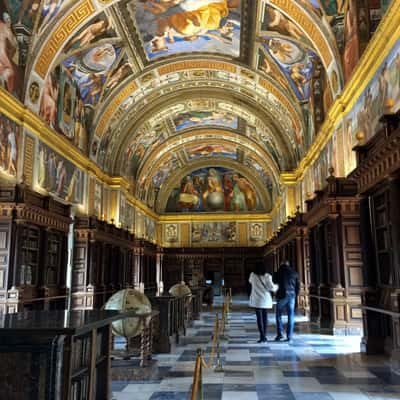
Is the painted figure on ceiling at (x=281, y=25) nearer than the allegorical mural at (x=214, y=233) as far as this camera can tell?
Yes

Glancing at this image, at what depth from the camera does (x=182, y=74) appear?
22.3 metres

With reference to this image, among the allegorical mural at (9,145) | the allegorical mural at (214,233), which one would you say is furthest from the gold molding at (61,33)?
the allegorical mural at (214,233)

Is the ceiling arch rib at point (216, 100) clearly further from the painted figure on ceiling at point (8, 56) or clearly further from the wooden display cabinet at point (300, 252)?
the painted figure on ceiling at point (8, 56)

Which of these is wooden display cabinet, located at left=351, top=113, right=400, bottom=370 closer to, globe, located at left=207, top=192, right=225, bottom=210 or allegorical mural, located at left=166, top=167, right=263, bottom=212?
allegorical mural, located at left=166, top=167, right=263, bottom=212

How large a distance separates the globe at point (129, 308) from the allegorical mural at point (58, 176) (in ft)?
29.4

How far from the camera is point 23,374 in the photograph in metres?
3.29

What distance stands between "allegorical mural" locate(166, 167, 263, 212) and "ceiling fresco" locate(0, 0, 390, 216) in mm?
7317

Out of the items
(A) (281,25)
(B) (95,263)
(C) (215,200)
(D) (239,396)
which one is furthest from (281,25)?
(C) (215,200)

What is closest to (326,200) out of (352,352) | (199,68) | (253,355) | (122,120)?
(352,352)

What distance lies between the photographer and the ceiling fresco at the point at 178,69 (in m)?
13.7

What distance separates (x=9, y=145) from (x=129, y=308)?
806cm

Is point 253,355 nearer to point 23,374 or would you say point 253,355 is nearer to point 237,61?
point 23,374

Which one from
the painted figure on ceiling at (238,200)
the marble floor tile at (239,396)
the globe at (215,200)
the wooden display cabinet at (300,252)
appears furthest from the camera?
the globe at (215,200)

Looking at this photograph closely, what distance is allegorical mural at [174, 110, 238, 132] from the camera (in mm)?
27453
